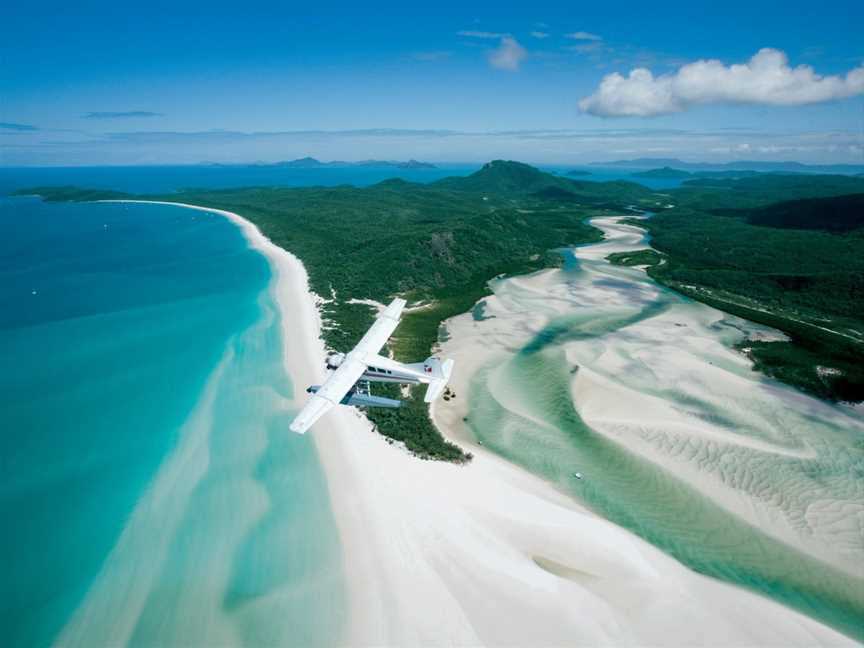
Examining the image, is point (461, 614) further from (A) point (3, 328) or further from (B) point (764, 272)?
(B) point (764, 272)

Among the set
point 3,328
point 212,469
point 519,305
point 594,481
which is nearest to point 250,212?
point 3,328

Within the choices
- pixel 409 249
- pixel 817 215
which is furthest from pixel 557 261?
pixel 817 215

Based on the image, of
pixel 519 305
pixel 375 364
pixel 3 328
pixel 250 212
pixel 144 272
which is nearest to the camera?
pixel 375 364

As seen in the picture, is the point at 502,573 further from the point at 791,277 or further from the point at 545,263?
the point at 791,277

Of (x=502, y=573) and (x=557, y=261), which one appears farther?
(x=557, y=261)

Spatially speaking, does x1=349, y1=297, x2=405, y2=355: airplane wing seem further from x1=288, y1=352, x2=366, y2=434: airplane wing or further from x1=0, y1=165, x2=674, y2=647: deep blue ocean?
x1=0, y1=165, x2=674, y2=647: deep blue ocean

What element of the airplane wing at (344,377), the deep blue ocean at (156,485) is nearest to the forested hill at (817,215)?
the airplane wing at (344,377)
